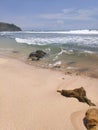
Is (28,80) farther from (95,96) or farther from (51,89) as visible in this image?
(95,96)

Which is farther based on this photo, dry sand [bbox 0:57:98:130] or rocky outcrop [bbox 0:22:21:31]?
rocky outcrop [bbox 0:22:21:31]

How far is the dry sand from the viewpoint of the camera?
5793 mm

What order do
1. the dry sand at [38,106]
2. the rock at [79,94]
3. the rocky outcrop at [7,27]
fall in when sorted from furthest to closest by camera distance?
the rocky outcrop at [7,27] → the rock at [79,94] → the dry sand at [38,106]

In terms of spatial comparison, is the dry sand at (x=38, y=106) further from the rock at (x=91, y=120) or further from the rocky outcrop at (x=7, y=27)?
the rocky outcrop at (x=7, y=27)

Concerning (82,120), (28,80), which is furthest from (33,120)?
(28,80)

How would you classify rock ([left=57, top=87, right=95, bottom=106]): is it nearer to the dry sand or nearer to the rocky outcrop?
the dry sand

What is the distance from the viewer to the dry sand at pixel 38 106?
5.79 m

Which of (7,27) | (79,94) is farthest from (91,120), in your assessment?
(7,27)

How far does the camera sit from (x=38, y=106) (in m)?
6.76

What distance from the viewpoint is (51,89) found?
342 inches

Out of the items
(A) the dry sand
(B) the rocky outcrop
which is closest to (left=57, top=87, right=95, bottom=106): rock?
Answer: (A) the dry sand

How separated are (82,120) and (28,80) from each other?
4.05 metres

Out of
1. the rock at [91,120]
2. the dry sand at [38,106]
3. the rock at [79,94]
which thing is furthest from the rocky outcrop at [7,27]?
the rock at [91,120]

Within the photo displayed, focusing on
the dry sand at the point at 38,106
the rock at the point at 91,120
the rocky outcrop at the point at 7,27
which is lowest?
the rocky outcrop at the point at 7,27
